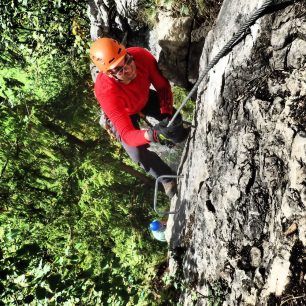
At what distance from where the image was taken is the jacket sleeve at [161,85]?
4930 mm

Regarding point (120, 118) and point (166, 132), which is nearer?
point (166, 132)

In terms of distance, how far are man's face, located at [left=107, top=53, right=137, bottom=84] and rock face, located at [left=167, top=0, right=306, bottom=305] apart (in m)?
1.22

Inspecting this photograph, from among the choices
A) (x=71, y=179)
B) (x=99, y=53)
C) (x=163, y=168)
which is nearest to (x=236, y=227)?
(x=163, y=168)

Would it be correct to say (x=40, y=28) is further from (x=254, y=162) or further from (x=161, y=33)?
(x=254, y=162)

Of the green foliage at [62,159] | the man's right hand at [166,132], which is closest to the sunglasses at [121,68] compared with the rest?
the man's right hand at [166,132]

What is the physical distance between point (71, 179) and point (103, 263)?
12.5 ft

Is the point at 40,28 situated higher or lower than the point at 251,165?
higher

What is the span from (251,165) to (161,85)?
104 inches

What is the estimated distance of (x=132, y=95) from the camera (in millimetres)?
4859

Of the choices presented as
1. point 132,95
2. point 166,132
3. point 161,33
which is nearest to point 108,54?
point 132,95

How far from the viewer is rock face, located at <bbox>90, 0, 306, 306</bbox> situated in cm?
249

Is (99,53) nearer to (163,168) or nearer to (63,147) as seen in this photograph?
(163,168)

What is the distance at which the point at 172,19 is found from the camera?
4.53m

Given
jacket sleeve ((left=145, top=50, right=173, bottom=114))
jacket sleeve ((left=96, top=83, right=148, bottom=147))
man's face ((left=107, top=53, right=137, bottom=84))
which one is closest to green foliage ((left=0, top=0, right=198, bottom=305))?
jacket sleeve ((left=145, top=50, right=173, bottom=114))
